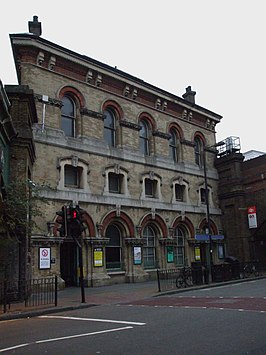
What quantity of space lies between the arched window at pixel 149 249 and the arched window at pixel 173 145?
6141 millimetres

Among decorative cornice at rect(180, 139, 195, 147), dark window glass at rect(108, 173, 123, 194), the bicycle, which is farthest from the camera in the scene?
decorative cornice at rect(180, 139, 195, 147)

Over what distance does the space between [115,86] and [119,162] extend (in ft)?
16.9

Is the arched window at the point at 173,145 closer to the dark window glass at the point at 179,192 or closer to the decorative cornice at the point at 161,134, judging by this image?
the decorative cornice at the point at 161,134

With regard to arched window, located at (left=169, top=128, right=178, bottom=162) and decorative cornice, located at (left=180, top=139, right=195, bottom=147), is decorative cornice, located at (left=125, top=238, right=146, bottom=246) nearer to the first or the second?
arched window, located at (left=169, top=128, right=178, bottom=162)

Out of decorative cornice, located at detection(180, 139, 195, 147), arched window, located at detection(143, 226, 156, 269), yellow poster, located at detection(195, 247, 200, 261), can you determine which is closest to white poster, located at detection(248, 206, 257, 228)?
yellow poster, located at detection(195, 247, 200, 261)

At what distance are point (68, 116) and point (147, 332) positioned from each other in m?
17.2

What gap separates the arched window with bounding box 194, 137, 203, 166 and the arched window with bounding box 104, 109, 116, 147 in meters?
8.66

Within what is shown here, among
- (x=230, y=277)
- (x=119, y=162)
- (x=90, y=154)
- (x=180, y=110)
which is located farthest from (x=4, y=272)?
(x=180, y=110)

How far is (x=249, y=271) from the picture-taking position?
85.1 ft

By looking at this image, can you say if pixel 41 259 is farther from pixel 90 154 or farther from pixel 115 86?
pixel 115 86

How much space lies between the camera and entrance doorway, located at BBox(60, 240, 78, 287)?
22938 mm

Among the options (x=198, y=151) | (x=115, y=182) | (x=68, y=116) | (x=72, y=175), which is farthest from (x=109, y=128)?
(x=198, y=151)

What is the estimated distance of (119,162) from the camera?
25.3 m

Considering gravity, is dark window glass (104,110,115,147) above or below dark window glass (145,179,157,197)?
above
